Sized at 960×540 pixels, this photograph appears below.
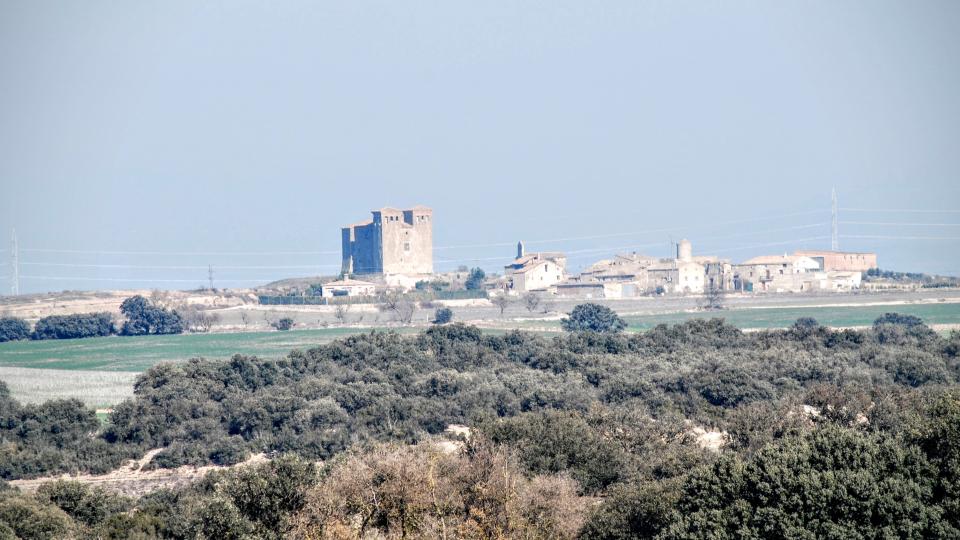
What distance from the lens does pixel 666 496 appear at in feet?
61.4

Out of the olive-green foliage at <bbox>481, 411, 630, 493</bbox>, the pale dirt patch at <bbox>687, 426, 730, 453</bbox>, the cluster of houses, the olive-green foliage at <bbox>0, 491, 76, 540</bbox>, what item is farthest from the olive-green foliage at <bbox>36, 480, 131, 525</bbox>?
the cluster of houses

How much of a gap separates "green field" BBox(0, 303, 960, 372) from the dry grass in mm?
2110

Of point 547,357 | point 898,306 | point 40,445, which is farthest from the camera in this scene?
point 898,306

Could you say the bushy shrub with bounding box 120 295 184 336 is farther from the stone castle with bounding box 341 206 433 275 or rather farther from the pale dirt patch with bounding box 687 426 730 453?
the pale dirt patch with bounding box 687 426 730 453

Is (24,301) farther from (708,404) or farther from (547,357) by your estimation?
(708,404)

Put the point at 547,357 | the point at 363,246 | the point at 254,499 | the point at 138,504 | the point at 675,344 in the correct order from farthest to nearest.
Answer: the point at 363,246
the point at 675,344
the point at 547,357
the point at 138,504
the point at 254,499

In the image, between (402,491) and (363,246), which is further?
(363,246)

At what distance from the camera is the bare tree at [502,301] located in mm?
87725

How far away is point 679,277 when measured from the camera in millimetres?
100688

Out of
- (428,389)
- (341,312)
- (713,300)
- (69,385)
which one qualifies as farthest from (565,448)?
(713,300)

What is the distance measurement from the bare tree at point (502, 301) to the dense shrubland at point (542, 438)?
34418 millimetres

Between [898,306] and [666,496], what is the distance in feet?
227

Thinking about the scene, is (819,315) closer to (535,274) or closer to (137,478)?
(535,274)

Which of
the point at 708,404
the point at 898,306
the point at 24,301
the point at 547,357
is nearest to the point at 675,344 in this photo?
the point at 547,357
